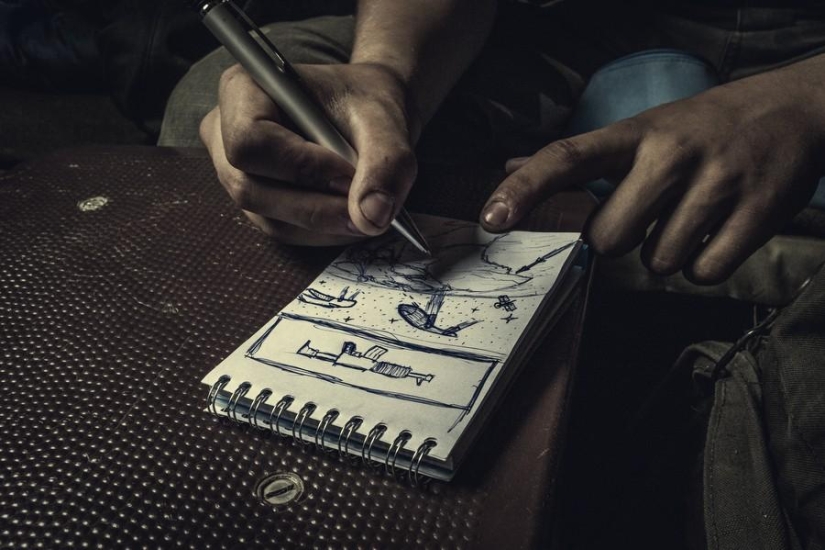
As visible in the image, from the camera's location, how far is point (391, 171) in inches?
21.6

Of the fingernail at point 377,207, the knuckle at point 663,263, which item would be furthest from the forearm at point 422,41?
the knuckle at point 663,263

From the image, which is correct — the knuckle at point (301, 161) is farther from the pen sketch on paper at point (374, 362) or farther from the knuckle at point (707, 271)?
the knuckle at point (707, 271)

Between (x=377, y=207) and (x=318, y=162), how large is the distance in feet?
0.27

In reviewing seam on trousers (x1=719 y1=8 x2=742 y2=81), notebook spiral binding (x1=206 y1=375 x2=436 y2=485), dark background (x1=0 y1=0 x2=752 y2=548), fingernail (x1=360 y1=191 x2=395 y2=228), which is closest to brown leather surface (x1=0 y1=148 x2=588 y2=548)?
notebook spiral binding (x1=206 y1=375 x2=436 y2=485)

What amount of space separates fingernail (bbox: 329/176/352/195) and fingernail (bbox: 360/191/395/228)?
0.05 metres

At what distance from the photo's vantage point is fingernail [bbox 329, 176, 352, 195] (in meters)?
0.58

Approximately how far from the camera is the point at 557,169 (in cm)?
55

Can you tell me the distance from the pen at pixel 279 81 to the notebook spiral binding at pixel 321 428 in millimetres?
238

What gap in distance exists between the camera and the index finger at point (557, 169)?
545 millimetres

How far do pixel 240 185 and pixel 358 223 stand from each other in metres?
0.14

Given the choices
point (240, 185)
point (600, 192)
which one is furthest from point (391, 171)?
point (600, 192)

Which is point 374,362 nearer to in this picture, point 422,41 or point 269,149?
point 269,149

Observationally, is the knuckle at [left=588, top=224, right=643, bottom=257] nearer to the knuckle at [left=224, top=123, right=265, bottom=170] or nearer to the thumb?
the thumb

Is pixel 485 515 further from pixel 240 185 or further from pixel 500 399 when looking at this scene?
pixel 240 185
